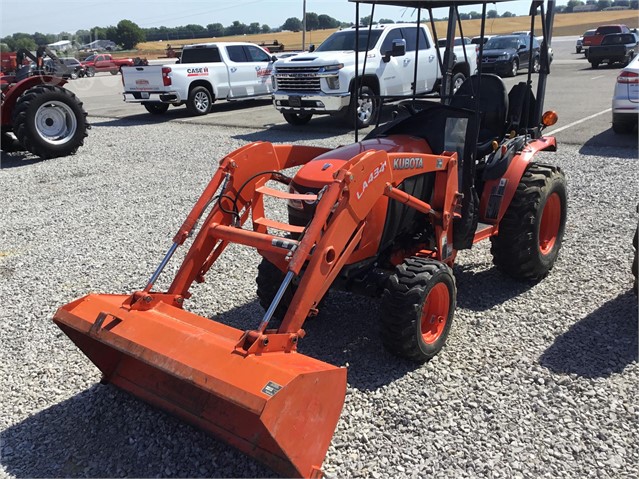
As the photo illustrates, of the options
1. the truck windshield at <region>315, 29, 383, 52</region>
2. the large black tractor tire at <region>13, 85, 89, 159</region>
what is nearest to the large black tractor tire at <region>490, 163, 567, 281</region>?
the large black tractor tire at <region>13, 85, 89, 159</region>

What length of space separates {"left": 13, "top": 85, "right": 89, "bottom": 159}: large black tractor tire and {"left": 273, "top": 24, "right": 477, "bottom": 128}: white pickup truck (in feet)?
13.6

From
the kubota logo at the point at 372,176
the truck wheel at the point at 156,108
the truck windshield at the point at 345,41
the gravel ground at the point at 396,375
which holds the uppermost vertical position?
the truck windshield at the point at 345,41

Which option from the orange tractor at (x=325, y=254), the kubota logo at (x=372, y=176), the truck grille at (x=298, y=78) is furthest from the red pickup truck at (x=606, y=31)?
the kubota logo at (x=372, y=176)

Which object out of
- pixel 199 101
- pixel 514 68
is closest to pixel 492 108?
pixel 199 101

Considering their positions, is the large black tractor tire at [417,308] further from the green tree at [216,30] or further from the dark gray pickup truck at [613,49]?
the green tree at [216,30]

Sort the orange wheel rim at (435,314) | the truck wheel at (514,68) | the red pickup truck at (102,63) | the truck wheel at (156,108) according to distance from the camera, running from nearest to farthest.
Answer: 1. the orange wheel rim at (435,314)
2. the truck wheel at (156,108)
3. the truck wheel at (514,68)
4. the red pickup truck at (102,63)

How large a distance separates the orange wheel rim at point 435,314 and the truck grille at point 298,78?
9.21 meters

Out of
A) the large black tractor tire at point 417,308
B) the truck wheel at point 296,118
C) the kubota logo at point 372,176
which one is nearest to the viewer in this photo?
the kubota logo at point 372,176

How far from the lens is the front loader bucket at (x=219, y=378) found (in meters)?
2.77

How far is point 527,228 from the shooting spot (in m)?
4.79

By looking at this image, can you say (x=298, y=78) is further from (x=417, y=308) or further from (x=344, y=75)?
(x=417, y=308)

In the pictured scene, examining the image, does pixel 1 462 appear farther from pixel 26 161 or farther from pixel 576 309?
pixel 26 161

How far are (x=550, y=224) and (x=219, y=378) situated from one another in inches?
145

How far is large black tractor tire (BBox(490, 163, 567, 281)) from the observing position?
4.80 m
